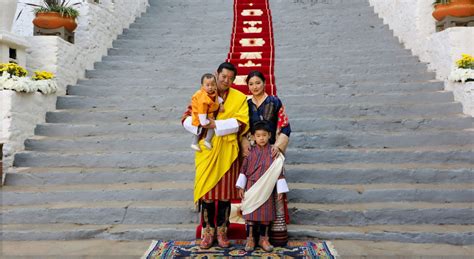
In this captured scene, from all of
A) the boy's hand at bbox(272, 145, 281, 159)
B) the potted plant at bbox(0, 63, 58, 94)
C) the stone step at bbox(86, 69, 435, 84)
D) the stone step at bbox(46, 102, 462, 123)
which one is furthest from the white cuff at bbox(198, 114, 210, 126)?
the stone step at bbox(86, 69, 435, 84)

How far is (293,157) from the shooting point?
4020mm

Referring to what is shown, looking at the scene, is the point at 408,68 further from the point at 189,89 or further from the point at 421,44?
the point at 189,89

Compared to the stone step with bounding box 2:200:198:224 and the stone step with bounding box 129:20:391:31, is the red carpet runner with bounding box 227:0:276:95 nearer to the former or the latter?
the stone step with bounding box 129:20:391:31

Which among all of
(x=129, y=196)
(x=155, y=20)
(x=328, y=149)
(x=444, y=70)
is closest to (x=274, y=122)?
(x=328, y=149)

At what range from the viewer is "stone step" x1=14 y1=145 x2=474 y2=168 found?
155 inches

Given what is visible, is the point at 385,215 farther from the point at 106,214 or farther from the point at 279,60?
the point at 279,60

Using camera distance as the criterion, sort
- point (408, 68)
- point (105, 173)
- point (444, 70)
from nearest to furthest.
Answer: point (105, 173) < point (444, 70) < point (408, 68)

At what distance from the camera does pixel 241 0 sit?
818cm

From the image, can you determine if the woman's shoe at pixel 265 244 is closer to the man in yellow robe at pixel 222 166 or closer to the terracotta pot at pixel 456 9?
the man in yellow robe at pixel 222 166

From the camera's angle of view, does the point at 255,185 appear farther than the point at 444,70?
No

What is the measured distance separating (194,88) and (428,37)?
315 centimetres

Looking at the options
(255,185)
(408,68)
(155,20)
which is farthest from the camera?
(155,20)

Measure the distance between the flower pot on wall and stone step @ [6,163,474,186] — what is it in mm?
1615

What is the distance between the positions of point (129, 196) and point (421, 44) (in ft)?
14.2
